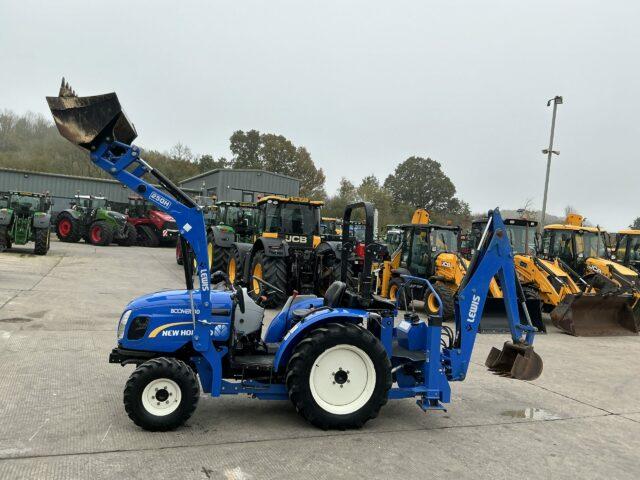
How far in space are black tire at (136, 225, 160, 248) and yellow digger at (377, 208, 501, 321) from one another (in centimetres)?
1685

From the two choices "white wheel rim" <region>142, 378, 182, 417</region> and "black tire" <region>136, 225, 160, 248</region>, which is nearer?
"white wheel rim" <region>142, 378, 182, 417</region>

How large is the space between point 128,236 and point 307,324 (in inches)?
882

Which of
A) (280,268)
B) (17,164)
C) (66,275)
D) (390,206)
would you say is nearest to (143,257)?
(66,275)

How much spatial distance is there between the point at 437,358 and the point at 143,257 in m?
16.9

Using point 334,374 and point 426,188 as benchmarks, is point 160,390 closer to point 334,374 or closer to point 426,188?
point 334,374

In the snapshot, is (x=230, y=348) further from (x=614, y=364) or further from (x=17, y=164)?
(x=17, y=164)

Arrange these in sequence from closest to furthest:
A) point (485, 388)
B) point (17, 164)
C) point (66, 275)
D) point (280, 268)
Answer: point (485, 388)
point (280, 268)
point (66, 275)
point (17, 164)

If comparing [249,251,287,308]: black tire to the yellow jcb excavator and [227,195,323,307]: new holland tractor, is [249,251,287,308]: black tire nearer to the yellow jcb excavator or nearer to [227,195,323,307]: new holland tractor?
[227,195,323,307]: new holland tractor

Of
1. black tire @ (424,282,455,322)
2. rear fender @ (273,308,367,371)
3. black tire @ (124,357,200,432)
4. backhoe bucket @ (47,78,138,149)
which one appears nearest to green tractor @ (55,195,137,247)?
black tire @ (424,282,455,322)

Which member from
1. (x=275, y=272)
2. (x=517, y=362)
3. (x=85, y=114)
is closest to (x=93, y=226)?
(x=275, y=272)

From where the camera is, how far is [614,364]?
7.75 m

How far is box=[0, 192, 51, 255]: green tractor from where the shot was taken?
56.3ft

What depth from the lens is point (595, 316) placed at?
10.5 meters

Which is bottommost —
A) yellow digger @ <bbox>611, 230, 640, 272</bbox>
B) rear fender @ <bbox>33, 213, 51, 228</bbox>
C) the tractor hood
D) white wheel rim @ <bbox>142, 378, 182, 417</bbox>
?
white wheel rim @ <bbox>142, 378, 182, 417</bbox>
